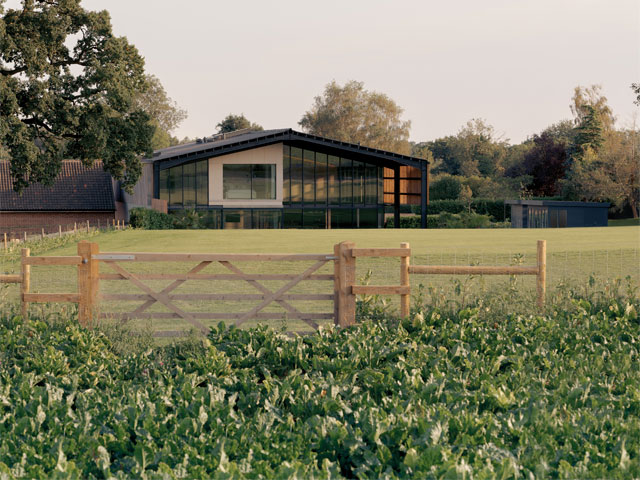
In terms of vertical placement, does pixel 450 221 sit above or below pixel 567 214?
below

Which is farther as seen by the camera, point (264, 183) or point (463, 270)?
point (264, 183)

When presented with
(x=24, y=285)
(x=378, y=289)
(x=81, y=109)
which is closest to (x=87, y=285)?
(x=24, y=285)

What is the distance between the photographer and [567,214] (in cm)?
4041

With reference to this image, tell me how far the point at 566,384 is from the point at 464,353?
112cm

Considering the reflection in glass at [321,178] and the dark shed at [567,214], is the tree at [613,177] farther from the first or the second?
the reflection in glass at [321,178]

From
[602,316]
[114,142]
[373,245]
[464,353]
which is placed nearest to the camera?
[464,353]

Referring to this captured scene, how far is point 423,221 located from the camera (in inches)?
1672

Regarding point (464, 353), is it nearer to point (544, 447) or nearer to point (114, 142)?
point (544, 447)

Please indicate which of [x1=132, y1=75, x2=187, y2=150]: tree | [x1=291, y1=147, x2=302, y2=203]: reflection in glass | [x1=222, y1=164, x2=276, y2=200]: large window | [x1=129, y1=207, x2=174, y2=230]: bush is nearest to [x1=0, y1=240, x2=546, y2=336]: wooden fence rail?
[x1=129, y1=207, x2=174, y2=230]: bush

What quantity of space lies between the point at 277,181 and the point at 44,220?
15.3 meters

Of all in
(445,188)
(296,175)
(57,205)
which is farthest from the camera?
(445,188)

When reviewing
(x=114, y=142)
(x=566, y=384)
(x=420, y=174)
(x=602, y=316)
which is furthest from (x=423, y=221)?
(x=566, y=384)

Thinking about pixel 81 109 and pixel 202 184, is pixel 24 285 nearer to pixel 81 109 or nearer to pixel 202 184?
pixel 81 109

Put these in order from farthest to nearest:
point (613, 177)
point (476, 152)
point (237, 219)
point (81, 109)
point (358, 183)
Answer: point (476, 152) < point (613, 177) < point (358, 183) < point (237, 219) < point (81, 109)
